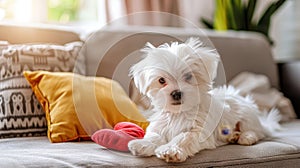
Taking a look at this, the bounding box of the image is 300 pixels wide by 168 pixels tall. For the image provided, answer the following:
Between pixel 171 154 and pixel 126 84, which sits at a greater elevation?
pixel 126 84

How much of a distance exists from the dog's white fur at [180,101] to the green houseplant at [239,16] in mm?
1322

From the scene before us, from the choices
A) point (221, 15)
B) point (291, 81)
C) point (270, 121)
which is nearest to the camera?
point (270, 121)

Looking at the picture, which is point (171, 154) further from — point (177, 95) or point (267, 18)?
point (267, 18)

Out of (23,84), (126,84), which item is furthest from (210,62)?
(23,84)

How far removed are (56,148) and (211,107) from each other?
1.59 ft

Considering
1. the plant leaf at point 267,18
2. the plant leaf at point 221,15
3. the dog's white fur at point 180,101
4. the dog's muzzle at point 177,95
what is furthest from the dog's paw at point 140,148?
the plant leaf at point 267,18

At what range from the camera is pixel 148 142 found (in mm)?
1352

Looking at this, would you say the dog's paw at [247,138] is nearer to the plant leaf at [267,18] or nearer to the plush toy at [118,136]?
the plush toy at [118,136]

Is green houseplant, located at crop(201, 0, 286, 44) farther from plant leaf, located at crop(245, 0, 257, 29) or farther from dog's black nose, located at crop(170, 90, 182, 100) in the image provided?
dog's black nose, located at crop(170, 90, 182, 100)

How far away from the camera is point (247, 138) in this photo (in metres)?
1.53

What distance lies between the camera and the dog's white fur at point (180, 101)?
1324mm

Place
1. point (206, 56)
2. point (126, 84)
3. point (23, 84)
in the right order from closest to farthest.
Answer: point (206, 56) < point (126, 84) < point (23, 84)

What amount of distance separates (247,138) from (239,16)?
1.38 m

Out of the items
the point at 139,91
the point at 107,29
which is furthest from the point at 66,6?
the point at 139,91
